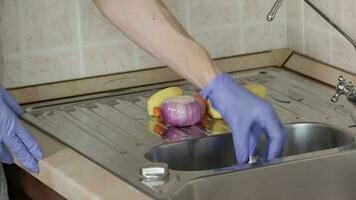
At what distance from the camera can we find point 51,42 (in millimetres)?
1876

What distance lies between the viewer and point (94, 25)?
1902 millimetres

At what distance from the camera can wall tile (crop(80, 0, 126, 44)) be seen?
6.20 ft

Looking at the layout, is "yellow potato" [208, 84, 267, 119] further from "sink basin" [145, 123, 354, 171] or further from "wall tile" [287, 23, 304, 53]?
"wall tile" [287, 23, 304, 53]

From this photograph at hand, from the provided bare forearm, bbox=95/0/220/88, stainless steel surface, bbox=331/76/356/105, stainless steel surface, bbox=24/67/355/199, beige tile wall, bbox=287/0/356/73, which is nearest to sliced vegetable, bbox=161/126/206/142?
stainless steel surface, bbox=24/67/355/199

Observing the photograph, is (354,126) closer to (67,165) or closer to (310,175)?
(310,175)

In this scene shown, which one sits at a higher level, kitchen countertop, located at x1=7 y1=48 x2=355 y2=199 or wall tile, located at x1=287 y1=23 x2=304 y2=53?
wall tile, located at x1=287 y1=23 x2=304 y2=53

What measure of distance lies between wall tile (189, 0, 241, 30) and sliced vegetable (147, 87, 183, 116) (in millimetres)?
229

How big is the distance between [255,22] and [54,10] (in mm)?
432

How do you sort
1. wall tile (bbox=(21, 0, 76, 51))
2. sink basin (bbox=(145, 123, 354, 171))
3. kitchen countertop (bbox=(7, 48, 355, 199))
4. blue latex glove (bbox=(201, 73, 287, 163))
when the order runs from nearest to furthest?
kitchen countertop (bbox=(7, 48, 355, 199)) < blue latex glove (bbox=(201, 73, 287, 163)) < sink basin (bbox=(145, 123, 354, 171)) < wall tile (bbox=(21, 0, 76, 51))

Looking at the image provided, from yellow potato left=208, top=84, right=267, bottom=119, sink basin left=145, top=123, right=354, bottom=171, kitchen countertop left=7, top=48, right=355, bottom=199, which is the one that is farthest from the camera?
yellow potato left=208, top=84, right=267, bottom=119

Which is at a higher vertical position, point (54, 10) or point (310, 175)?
point (54, 10)

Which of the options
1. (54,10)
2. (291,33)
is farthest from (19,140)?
(291,33)

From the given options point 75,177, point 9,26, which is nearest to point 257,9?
point 9,26

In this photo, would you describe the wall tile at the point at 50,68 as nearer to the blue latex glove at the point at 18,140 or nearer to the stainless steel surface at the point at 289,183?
the blue latex glove at the point at 18,140
